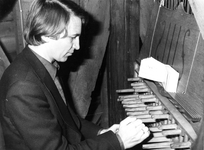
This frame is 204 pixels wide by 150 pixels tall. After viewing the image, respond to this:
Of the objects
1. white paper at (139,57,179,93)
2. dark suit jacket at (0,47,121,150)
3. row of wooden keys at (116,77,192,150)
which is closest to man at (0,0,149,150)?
dark suit jacket at (0,47,121,150)

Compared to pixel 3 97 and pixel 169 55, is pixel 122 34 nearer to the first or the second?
pixel 169 55

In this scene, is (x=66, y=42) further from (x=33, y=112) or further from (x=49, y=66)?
(x=33, y=112)

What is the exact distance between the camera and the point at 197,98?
1791 millimetres

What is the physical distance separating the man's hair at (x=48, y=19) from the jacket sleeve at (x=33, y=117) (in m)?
0.36

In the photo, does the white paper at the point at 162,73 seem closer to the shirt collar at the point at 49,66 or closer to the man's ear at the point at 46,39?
the shirt collar at the point at 49,66

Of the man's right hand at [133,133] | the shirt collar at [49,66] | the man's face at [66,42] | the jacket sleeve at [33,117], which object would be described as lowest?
the man's right hand at [133,133]

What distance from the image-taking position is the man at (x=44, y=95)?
1.59 meters

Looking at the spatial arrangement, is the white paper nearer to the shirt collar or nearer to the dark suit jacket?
the dark suit jacket

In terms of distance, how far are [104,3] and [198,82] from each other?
175cm

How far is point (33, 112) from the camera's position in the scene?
5.21 ft

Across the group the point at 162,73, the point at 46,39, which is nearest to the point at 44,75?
the point at 46,39

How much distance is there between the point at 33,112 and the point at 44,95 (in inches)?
5.8

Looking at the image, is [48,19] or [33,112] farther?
[48,19]

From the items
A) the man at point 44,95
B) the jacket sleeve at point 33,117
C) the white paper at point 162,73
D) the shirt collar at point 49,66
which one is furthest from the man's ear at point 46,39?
the white paper at point 162,73
